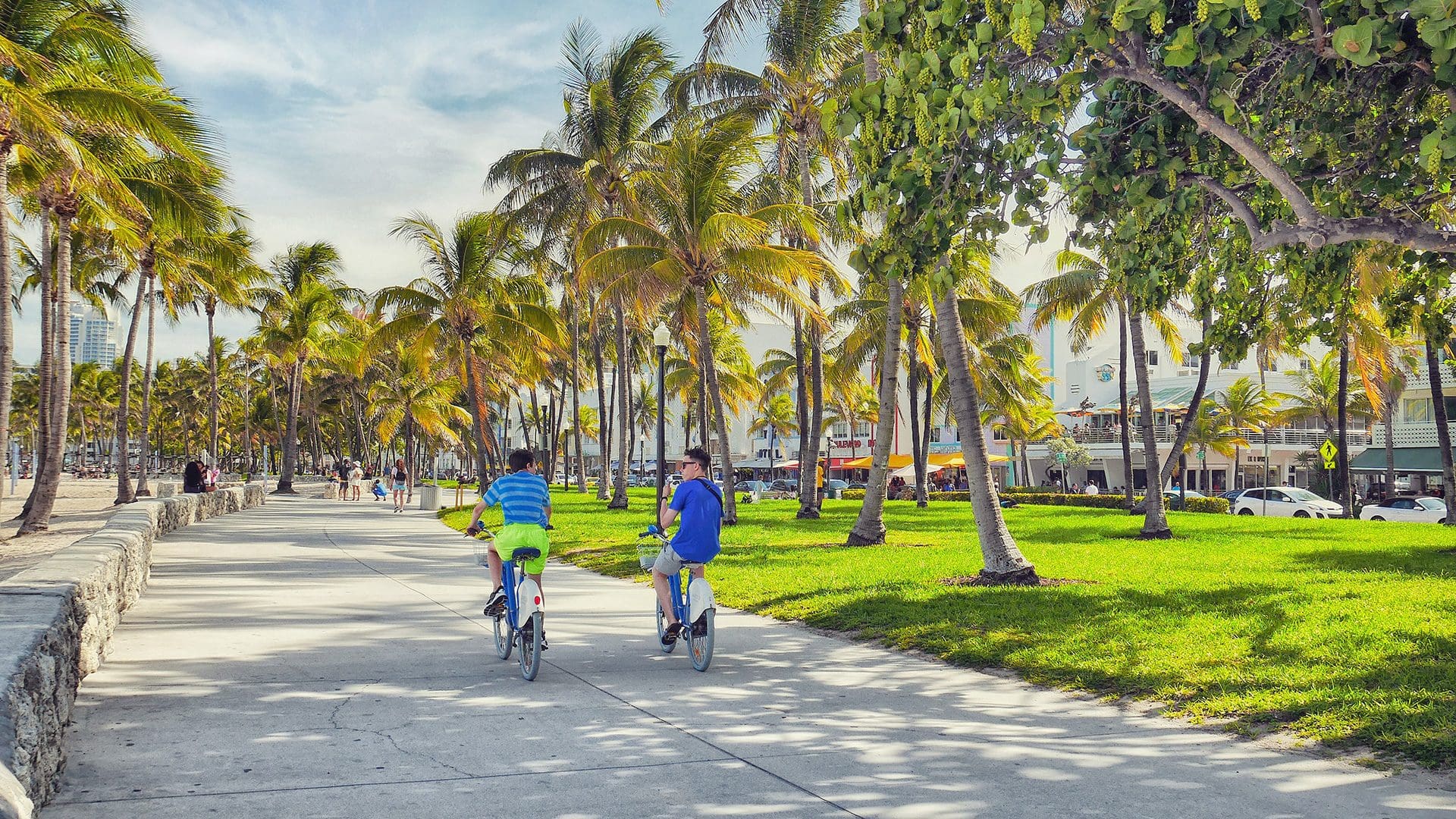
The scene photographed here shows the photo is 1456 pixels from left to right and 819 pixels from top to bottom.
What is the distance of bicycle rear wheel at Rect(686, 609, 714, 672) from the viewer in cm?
768

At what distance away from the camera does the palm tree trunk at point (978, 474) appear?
12742 mm

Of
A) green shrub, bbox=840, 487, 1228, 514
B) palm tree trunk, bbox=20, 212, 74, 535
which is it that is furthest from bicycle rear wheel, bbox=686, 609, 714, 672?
green shrub, bbox=840, 487, 1228, 514

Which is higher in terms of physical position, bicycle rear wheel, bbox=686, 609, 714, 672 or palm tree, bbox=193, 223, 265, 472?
palm tree, bbox=193, 223, 265, 472

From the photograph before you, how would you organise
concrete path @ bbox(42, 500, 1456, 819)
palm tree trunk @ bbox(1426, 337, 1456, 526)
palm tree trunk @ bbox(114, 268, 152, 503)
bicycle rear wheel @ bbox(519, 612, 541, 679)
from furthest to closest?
1. palm tree trunk @ bbox(114, 268, 152, 503)
2. palm tree trunk @ bbox(1426, 337, 1456, 526)
3. bicycle rear wheel @ bbox(519, 612, 541, 679)
4. concrete path @ bbox(42, 500, 1456, 819)

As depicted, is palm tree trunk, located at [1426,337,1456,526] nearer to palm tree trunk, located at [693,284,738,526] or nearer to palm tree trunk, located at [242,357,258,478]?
palm tree trunk, located at [693,284,738,526]

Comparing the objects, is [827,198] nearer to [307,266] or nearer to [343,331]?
[307,266]

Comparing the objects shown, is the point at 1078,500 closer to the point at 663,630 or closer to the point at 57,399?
the point at 57,399

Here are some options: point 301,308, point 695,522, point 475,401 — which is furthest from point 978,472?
point 301,308

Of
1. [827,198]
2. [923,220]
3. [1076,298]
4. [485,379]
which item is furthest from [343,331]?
[923,220]

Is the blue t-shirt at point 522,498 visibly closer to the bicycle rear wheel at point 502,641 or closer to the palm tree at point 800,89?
the bicycle rear wheel at point 502,641

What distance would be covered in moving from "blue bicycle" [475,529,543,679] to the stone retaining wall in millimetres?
2626

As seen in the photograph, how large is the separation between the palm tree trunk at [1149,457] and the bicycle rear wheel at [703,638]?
52.5 feet

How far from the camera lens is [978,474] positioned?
1299cm

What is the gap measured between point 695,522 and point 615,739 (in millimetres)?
2210
